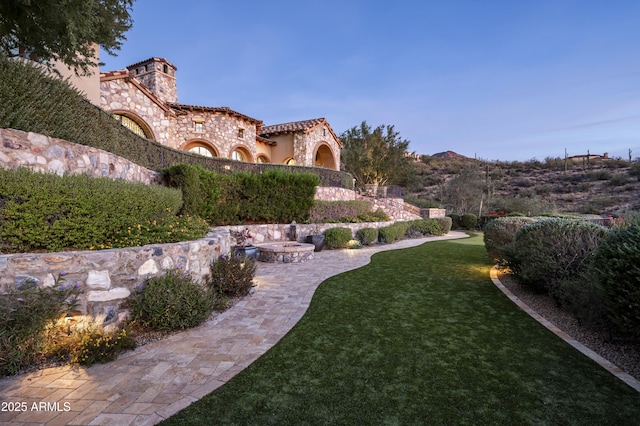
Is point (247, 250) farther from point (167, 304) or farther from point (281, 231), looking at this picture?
point (167, 304)

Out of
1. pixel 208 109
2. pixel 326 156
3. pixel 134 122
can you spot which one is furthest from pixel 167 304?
pixel 326 156

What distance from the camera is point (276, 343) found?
11.7 feet

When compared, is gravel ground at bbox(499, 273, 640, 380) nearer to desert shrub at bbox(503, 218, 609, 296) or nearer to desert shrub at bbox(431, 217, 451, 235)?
desert shrub at bbox(503, 218, 609, 296)

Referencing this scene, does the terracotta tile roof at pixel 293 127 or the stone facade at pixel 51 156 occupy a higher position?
the terracotta tile roof at pixel 293 127

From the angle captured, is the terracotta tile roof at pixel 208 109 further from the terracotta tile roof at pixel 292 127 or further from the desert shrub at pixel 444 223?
the desert shrub at pixel 444 223

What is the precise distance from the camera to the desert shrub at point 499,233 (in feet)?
25.0

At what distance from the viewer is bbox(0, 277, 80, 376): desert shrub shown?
2.71 m

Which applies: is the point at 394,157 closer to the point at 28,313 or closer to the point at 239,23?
the point at 239,23

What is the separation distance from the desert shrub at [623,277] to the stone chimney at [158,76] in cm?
1956

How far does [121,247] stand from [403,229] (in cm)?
1437

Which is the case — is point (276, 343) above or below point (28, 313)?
below

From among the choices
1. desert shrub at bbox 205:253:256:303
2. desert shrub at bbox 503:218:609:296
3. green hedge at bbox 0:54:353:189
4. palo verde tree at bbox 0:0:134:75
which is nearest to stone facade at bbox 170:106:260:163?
green hedge at bbox 0:54:353:189

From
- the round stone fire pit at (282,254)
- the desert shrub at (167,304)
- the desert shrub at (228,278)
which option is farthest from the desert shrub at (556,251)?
the desert shrub at (167,304)

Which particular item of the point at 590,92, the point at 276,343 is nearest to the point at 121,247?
the point at 276,343
